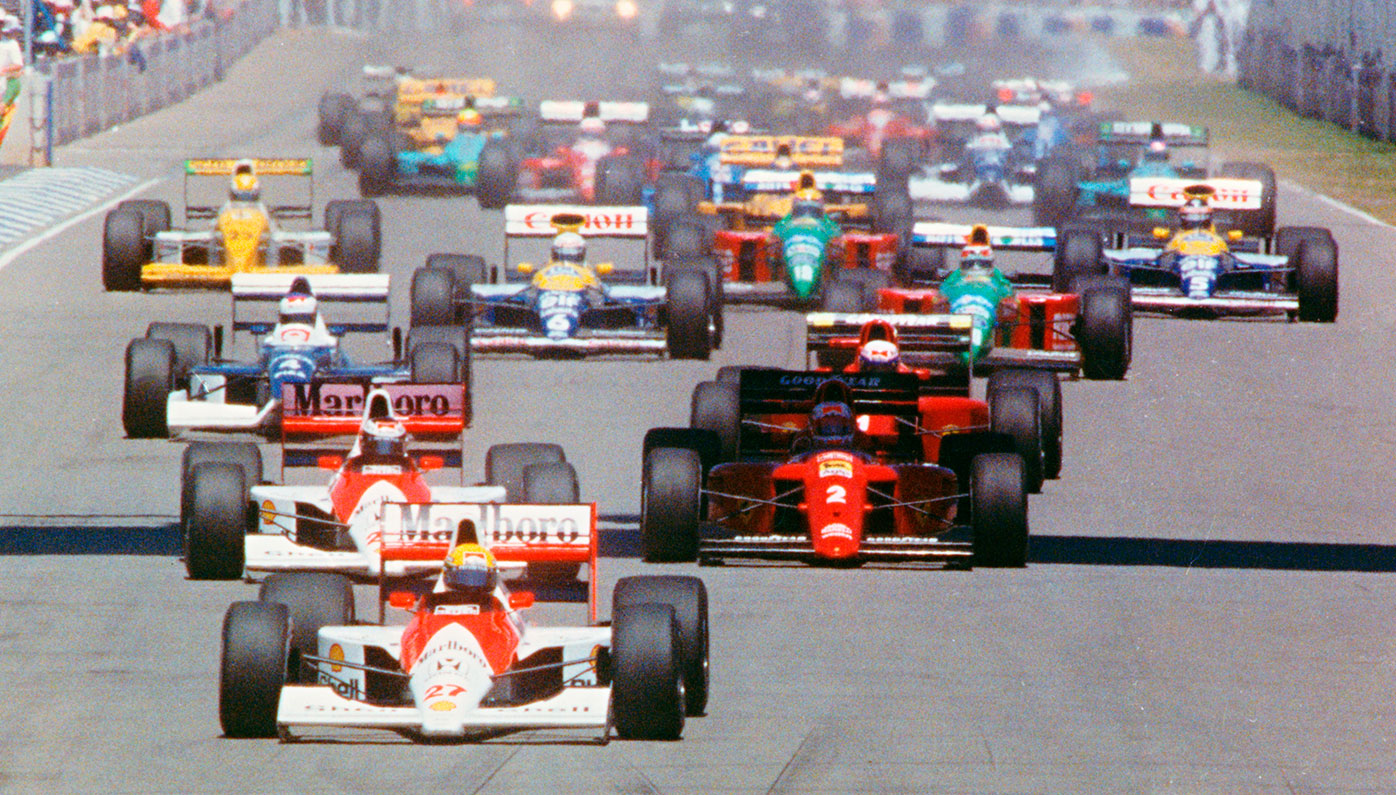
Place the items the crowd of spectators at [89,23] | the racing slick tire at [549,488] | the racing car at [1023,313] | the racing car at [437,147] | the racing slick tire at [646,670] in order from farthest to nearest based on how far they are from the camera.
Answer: the crowd of spectators at [89,23], the racing car at [437,147], the racing car at [1023,313], the racing slick tire at [549,488], the racing slick tire at [646,670]

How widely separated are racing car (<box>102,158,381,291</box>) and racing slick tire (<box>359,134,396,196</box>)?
9.00m

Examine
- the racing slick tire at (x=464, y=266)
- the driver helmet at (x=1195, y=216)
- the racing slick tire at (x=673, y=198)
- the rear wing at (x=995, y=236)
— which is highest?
the racing slick tire at (x=673, y=198)

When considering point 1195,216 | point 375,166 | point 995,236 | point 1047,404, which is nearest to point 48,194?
point 375,166

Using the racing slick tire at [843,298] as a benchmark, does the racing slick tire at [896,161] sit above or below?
above

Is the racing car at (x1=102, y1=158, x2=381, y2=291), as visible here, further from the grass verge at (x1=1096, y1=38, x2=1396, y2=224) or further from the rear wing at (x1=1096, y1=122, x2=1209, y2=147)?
the grass verge at (x1=1096, y1=38, x2=1396, y2=224)

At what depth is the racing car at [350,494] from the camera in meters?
13.9

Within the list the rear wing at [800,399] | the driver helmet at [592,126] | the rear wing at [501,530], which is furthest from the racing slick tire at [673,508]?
the driver helmet at [592,126]

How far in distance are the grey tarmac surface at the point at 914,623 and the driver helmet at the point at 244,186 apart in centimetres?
281

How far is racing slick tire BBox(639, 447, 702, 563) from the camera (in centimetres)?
1435

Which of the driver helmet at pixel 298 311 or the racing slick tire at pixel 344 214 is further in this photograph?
the racing slick tire at pixel 344 214

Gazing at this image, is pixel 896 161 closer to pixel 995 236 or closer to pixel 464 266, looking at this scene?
pixel 995 236

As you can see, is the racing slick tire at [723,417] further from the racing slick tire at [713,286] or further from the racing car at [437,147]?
the racing car at [437,147]

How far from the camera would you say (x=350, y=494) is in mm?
14367

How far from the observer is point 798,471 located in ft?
48.8
